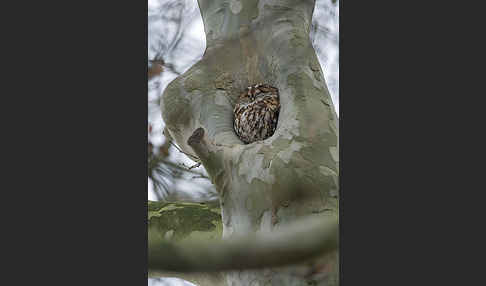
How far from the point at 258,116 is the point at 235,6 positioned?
478mm

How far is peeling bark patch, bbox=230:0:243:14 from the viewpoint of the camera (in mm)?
1699

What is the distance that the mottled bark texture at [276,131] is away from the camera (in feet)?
4.19

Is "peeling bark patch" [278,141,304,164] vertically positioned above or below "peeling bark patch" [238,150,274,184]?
above

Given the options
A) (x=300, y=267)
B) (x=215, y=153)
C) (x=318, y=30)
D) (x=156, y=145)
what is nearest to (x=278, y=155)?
(x=215, y=153)

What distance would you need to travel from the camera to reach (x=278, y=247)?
125 centimetres

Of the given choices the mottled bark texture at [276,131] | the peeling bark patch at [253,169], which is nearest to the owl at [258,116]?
the mottled bark texture at [276,131]

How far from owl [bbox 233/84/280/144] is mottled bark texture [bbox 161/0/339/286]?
0.10 feet

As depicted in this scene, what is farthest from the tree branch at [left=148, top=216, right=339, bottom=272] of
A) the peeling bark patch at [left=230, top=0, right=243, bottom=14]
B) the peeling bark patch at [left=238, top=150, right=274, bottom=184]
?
the peeling bark patch at [left=230, top=0, right=243, bottom=14]

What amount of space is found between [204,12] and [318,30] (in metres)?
0.49

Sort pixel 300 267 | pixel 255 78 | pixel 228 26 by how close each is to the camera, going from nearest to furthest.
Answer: pixel 300 267, pixel 255 78, pixel 228 26

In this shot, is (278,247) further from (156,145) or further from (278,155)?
(156,145)

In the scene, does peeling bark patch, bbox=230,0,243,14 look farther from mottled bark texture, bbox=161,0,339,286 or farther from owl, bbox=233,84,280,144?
owl, bbox=233,84,280,144

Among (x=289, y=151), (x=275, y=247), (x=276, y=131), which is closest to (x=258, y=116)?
(x=276, y=131)

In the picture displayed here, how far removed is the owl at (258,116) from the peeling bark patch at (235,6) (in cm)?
33
